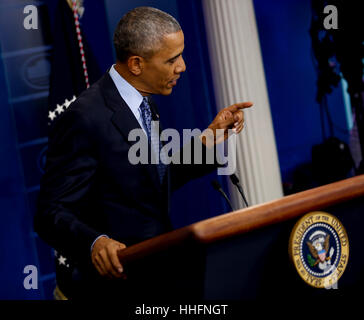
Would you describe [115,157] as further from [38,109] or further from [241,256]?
[38,109]

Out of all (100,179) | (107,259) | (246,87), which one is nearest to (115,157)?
(100,179)

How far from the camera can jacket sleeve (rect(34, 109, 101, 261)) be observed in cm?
150

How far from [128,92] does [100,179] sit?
33 centimetres

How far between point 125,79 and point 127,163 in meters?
0.32

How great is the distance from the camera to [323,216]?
1.29 metres

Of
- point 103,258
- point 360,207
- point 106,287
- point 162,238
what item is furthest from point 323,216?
point 106,287

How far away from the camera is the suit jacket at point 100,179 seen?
1.60 metres

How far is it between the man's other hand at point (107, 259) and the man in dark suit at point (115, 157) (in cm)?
8

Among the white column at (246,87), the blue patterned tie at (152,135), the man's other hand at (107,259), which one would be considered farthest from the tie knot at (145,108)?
the white column at (246,87)
